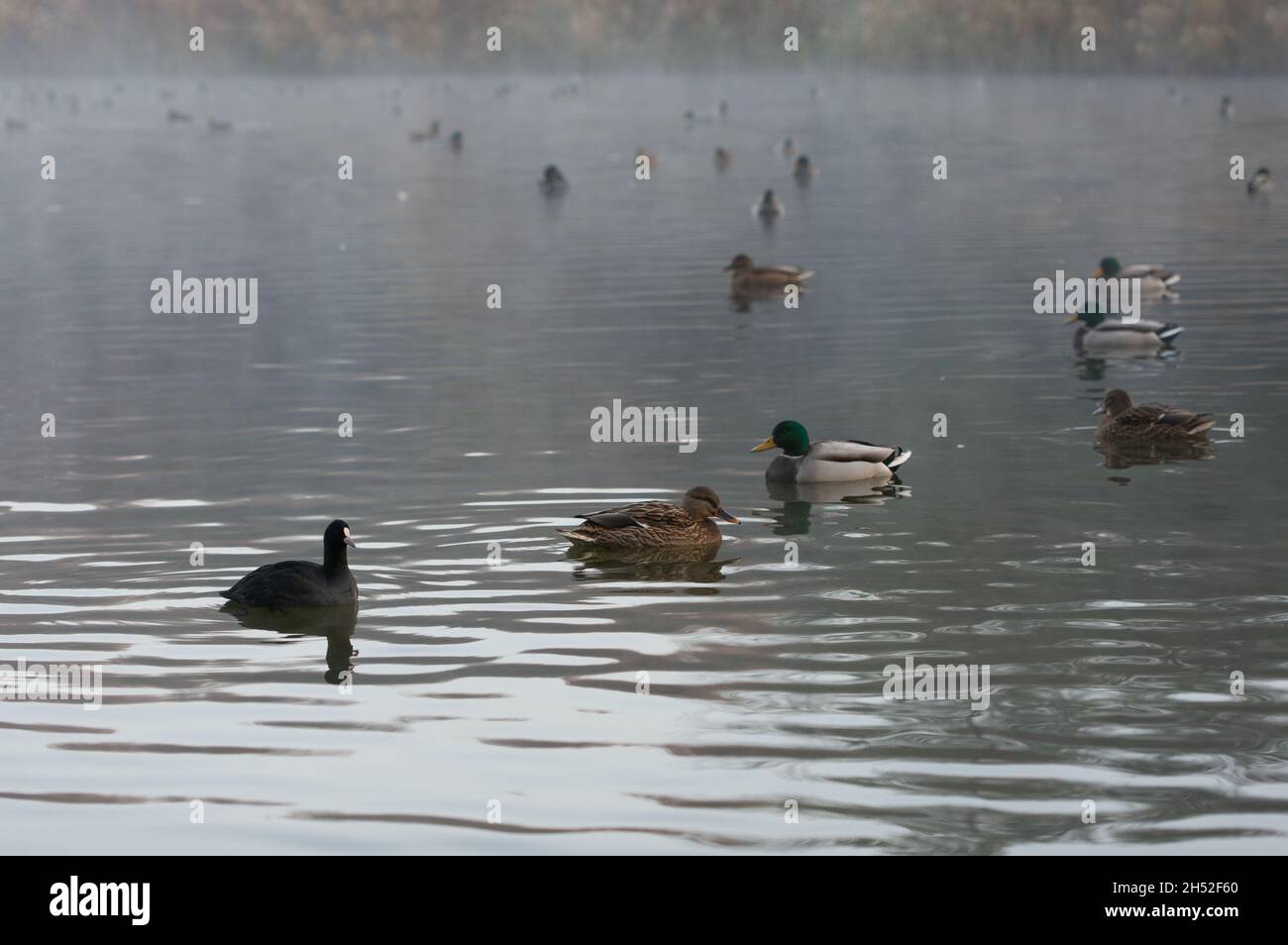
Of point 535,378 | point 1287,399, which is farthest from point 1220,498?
point 535,378

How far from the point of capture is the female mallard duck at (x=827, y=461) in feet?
59.7

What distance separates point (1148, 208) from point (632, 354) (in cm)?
2352

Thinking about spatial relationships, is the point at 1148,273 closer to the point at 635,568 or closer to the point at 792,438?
the point at 792,438

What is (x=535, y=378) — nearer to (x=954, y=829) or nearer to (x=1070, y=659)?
(x=1070, y=659)

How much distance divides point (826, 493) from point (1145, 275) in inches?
614

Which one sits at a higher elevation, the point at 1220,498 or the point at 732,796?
the point at 1220,498

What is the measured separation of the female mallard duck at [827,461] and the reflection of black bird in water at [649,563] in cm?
265

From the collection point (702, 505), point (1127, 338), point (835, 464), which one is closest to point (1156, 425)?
point (835, 464)

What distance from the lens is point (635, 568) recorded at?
50.8 ft

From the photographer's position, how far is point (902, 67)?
161 m

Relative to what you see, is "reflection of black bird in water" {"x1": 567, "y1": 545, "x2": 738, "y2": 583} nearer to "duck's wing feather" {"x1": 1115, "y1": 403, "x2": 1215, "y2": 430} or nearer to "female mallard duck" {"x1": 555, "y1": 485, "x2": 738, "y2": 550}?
"female mallard duck" {"x1": 555, "y1": 485, "x2": 738, "y2": 550}

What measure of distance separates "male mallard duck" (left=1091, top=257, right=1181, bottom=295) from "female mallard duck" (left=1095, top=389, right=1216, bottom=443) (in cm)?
1220

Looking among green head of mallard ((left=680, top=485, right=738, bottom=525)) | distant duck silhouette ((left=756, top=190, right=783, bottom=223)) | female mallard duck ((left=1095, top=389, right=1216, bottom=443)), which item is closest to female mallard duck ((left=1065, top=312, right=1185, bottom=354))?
female mallard duck ((left=1095, top=389, right=1216, bottom=443))

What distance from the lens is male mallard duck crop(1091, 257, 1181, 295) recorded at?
31.7 metres
